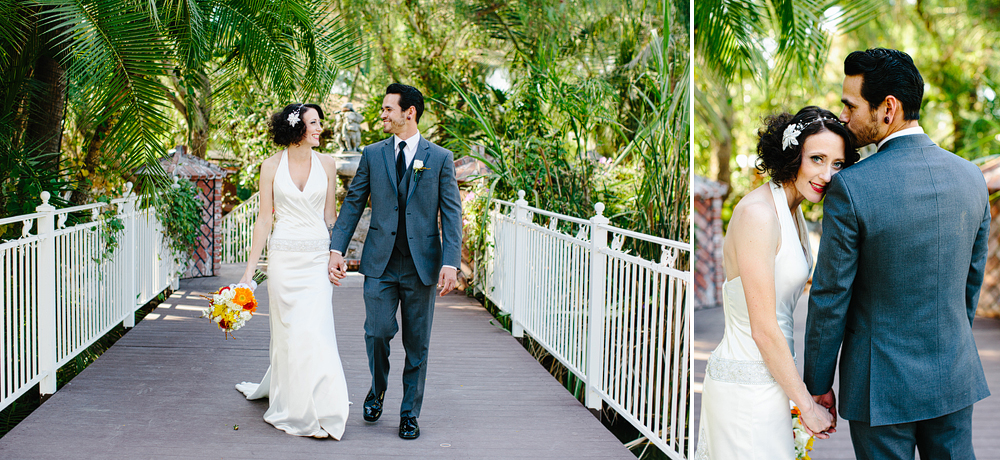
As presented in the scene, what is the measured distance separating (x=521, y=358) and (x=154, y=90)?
2772 mm

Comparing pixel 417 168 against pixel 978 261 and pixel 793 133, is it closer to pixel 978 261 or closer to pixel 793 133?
pixel 793 133

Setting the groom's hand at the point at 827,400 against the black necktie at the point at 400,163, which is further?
the black necktie at the point at 400,163

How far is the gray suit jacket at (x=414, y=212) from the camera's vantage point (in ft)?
10.4

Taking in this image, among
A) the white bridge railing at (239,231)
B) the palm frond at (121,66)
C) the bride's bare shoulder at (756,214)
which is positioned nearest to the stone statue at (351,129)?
the white bridge railing at (239,231)

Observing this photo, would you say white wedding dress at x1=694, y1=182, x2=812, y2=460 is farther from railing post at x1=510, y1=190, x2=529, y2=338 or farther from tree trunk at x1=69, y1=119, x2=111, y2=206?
tree trunk at x1=69, y1=119, x2=111, y2=206

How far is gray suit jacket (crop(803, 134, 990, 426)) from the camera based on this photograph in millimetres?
1580

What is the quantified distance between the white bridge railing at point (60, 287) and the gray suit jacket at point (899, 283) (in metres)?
3.41

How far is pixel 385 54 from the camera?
9.73 m

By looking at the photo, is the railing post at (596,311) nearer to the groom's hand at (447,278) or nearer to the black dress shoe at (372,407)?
the groom's hand at (447,278)

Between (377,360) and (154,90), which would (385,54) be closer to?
(154,90)

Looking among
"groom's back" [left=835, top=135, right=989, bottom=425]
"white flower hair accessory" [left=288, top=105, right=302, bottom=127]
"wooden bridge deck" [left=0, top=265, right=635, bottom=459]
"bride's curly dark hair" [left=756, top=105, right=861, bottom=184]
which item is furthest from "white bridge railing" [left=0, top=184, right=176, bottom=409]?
"groom's back" [left=835, top=135, right=989, bottom=425]

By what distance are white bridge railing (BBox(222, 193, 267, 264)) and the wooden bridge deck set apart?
20.2 feet

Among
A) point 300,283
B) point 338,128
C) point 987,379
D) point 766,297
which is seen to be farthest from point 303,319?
point 338,128

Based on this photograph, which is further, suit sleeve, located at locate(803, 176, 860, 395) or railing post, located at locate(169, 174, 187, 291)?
railing post, located at locate(169, 174, 187, 291)
